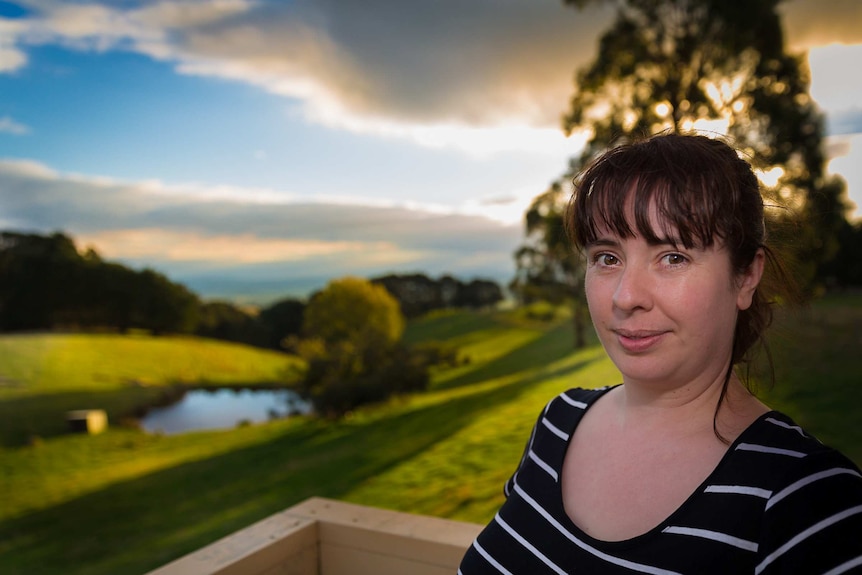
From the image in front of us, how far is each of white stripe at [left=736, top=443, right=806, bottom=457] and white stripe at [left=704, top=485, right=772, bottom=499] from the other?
4 centimetres

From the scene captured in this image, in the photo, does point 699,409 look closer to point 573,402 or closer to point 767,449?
point 767,449

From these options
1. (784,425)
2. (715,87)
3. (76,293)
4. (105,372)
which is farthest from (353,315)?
(784,425)

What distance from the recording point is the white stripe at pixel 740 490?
0.61m

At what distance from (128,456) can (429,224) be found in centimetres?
286

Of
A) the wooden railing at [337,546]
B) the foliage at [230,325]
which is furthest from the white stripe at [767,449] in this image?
the foliage at [230,325]

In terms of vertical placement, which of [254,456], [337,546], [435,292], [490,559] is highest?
[435,292]

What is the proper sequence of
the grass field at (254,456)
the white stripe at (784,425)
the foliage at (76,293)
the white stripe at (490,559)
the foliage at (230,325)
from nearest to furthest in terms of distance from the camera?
the white stripe at (784,425) < the white stripe at (490,559) < the grass field at (254,456) < the foliage at (76,293) < the foliage at (230,325)

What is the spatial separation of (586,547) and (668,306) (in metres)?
0.29

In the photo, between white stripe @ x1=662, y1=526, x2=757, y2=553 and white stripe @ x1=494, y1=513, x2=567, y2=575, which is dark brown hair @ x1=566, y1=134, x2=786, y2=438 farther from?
white stripe @ x1=494, y1=513, x2=567, y2=575

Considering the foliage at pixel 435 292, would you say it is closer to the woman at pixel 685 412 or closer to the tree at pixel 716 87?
the tree at pixel 716 87

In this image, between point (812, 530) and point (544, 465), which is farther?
point (544, 465)

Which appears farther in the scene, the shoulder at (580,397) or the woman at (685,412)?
the shoulder at (580,397)

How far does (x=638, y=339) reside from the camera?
27.4 inches

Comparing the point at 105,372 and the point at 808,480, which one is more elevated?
the point at 808,480
